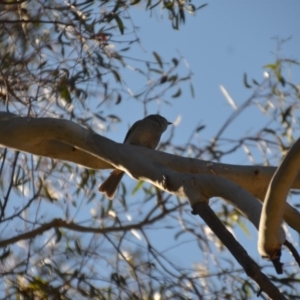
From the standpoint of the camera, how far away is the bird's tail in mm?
5570

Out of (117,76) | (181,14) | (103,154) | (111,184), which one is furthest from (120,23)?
(103,154)

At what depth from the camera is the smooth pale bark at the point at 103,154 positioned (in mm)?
3625

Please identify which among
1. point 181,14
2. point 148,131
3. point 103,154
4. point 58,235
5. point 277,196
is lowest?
point 277,196

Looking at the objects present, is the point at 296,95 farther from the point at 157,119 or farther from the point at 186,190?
the point at 186,190

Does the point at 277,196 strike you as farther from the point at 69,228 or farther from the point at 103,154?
the point at 69,228

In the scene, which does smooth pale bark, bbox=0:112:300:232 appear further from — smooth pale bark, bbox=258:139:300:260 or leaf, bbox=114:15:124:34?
leaf, bbox=114:15:124:34

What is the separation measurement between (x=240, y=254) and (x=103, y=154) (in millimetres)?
1063

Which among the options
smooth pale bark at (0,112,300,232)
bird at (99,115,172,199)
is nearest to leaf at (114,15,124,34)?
bird at (99,115,172,199)

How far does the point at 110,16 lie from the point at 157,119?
41.2 inches

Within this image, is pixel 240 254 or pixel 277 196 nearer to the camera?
pixel 277 196

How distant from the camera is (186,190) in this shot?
335 centimetres

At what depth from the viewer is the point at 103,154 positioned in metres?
3.75

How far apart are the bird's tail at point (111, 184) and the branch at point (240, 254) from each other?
90.9 inches

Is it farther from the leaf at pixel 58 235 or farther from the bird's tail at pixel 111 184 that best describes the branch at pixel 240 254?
the leaf at pixel 58 235
